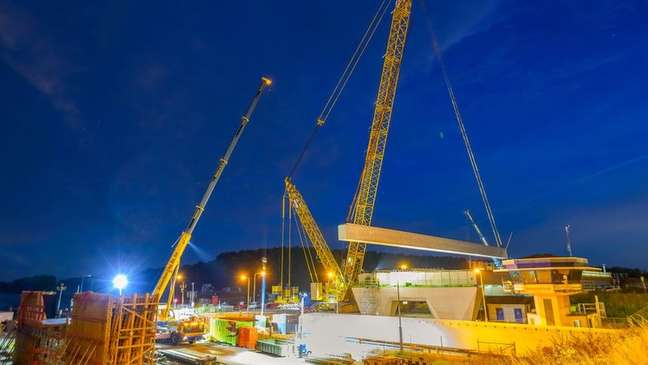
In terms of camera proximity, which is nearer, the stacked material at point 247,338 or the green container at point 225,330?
the stacked material at point 247,338

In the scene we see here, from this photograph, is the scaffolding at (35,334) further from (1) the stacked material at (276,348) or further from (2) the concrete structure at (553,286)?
(2) the concrete structure at (553,286)

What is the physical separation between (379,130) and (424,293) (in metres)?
23.1

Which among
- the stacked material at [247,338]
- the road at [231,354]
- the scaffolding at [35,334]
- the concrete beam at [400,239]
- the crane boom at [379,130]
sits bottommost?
the road at [231,354]

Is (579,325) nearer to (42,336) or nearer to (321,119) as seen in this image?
(321,119)

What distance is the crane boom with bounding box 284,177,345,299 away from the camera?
61.9m

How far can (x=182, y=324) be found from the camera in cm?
4609

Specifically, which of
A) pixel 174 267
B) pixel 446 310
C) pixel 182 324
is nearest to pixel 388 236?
pixel 446 310

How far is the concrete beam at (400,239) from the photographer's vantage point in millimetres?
25891

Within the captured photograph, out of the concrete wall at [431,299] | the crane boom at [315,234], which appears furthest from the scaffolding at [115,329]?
the crane boom at [315,234]

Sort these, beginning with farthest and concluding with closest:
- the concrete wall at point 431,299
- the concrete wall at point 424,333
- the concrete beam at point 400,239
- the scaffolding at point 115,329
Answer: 1. the concrete wall at point 431,299
2. the concrete wall at point 424,333
3. the concrete beam at point 400,239
4. the scaffolding at point 115,329

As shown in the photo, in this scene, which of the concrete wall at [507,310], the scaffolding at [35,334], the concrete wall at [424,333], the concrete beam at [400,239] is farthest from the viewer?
the concrete wall at [507,310]

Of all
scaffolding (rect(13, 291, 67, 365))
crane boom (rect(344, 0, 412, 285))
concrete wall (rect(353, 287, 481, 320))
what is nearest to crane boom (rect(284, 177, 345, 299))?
crane boom (rect(344, 0, 412, 285))

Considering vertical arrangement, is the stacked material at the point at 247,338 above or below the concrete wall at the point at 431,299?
below

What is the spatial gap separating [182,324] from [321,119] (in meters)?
31.6
